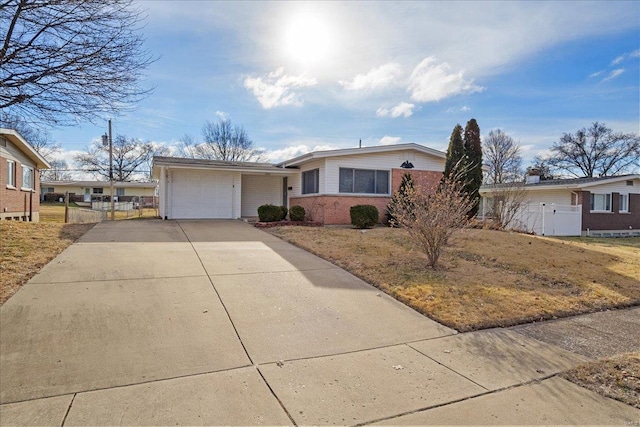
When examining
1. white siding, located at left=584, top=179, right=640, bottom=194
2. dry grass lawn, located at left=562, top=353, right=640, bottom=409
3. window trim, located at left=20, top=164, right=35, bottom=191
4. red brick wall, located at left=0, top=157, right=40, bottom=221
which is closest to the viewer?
dry grass lawn, located at left=562, top=353, right=640, bottom=409

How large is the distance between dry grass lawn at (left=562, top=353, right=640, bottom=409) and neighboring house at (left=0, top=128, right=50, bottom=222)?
1859 cm

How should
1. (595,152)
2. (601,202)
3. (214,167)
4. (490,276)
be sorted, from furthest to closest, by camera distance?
(595,152)
(601,202)
(214,167)
(490,276)

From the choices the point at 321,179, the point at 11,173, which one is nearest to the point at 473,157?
the point at 321,179

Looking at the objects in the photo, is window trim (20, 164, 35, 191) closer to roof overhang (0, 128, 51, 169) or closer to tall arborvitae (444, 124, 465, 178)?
roof overhang (0, 128, 51, 169)

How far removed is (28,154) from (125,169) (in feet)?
116

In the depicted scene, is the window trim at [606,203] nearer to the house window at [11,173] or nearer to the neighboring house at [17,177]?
the neighboring house at [17,177]

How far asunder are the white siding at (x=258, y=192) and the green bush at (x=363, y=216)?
23.3 feet

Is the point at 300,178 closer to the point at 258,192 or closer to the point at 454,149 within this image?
the point at 258,192

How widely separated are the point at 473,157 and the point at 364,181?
16.0ft

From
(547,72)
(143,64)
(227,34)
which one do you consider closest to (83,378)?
(143,64)

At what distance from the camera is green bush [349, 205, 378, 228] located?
47.2ft

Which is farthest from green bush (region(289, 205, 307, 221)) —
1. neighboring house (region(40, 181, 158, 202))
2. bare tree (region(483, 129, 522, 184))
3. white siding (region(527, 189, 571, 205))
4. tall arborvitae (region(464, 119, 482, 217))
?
neighboring house (region(40, 181, 158, 202))

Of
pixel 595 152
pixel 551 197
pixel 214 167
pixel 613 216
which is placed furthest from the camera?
pixel 595 152

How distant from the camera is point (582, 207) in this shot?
20.2 m
